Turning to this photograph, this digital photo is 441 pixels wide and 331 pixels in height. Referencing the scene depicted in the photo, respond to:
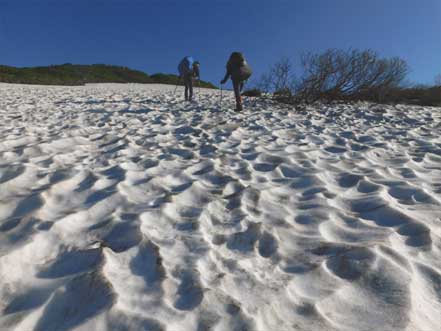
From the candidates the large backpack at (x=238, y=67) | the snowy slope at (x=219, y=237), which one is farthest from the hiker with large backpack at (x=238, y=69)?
the snowy slope at (x=219, y=237)

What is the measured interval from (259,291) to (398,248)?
0.98 meters

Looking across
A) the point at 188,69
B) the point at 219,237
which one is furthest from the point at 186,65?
the point at 219,237

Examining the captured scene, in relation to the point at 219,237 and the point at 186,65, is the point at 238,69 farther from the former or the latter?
the point at 219,237

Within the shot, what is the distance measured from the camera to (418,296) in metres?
1.60

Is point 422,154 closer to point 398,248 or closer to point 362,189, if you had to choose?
point 362,189

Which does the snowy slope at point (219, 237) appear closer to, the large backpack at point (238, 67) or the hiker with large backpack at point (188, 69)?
the large backpack at point (238, 67)

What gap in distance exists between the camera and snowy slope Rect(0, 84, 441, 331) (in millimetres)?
A: 1550

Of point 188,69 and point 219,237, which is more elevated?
point 188,69

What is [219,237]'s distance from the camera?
225cm

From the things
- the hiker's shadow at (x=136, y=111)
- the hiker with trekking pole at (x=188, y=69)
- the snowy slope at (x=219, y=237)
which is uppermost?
the hiker with trekking pole at (x=188, y=69)

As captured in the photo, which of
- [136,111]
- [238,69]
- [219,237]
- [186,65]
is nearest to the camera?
[219,237]

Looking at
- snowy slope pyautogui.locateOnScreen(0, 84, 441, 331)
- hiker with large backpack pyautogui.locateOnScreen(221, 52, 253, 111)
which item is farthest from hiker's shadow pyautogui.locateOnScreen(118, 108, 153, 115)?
snowy slope pyautogui.locateOnScreen(0, 84, 441, 331)

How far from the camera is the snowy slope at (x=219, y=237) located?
1.55 metres

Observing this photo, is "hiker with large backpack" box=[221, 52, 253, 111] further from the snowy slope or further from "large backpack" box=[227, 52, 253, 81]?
the snowy slope
